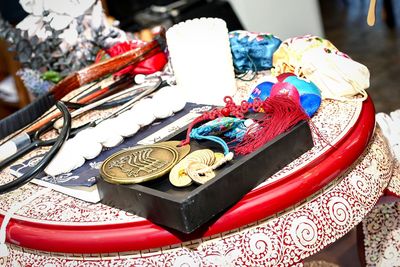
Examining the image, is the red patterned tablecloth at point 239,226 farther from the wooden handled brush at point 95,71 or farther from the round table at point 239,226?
the wooden handled brush at point 95,71

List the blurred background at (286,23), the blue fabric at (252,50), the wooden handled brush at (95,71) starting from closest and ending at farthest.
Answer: the blue fabric at (252,50) → the wooden handled brush at (95,71) → the blurred background at (286,23)

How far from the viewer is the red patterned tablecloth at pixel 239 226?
29.4 inches

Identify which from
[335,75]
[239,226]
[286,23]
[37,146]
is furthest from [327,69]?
[286,23]

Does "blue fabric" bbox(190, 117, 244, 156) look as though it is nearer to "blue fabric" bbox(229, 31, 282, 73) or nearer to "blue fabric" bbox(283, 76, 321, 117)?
"blue fabric" bbox(283, 76, 321, 117)

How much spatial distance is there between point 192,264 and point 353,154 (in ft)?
0.88

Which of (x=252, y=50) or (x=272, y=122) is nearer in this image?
(x=272, y=122)

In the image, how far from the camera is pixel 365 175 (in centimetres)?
85

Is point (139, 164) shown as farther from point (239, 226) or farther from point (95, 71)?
point (95, 71)

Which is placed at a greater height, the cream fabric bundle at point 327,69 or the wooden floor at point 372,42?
the cream fabric bundle at point 327,69

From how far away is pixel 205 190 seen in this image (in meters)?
0.69

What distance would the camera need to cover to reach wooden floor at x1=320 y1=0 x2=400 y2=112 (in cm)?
261

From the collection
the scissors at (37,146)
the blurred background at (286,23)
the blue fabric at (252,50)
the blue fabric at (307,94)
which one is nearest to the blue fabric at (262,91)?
the blue fabric at (307,94)

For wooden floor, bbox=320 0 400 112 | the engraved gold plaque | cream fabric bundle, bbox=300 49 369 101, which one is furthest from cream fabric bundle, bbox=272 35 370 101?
wooden floor, bbox=320 0 400 112

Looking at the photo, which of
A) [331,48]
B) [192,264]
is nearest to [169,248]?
[192,264]
